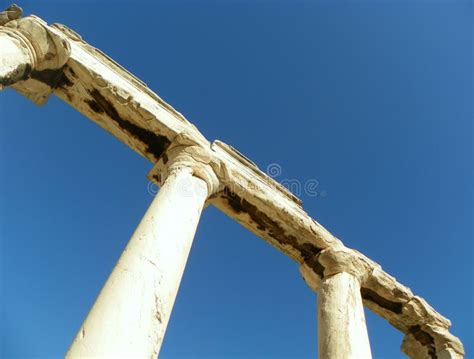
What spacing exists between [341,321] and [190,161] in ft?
19.0

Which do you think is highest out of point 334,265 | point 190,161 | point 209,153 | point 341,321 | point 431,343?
point 209,153

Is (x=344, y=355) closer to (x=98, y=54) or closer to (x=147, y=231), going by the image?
(x=147, y=231)

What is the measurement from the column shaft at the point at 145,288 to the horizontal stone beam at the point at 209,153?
107 inches

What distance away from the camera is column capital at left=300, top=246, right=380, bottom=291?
39.8 ft

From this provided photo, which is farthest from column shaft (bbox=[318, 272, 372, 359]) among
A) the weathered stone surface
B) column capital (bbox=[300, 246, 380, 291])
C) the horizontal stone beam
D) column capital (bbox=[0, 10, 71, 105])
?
the weathered stone surface

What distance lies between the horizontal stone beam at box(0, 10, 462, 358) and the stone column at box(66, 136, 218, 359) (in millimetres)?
2085

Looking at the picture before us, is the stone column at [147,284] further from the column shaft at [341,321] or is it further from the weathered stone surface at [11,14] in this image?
the weathered stone surface at [11,14]

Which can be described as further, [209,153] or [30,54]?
[209,153]

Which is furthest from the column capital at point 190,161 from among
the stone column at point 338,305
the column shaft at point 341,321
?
the column shaft at point 341,321

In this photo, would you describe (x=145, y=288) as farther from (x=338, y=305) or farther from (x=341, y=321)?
(x=338, y=305)

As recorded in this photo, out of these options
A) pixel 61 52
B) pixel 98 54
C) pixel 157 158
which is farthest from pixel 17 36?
pixel 157 158

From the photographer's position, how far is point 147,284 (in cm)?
657

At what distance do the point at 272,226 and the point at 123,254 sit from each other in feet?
20.4

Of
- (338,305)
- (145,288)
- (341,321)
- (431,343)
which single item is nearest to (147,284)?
(145,288)
